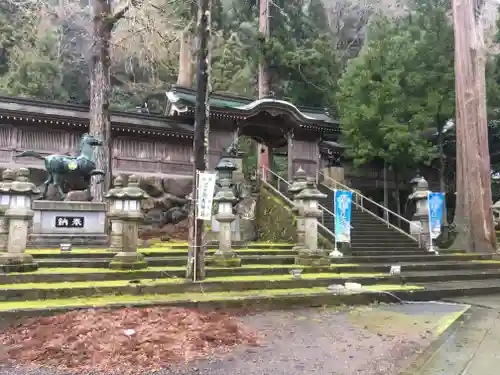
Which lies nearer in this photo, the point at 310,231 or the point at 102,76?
the point at 310,231

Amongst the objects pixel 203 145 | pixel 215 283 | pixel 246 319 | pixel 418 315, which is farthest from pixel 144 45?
pixel 418 315

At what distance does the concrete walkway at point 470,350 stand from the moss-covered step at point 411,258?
4297 mm

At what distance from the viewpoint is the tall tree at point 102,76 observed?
14516mm

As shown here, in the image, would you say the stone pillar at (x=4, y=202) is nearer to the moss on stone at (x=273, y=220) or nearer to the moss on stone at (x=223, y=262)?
the moss on stone at (x=223, y=262)

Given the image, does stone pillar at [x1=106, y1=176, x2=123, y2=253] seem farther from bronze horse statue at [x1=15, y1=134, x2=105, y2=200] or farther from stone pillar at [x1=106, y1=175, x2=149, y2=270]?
bronze horse statue at [x1=15, y1=134, x2=105, y2=200]

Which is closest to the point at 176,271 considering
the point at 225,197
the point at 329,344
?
the point at 225,197

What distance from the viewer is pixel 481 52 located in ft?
49.4

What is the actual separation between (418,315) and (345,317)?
125cm

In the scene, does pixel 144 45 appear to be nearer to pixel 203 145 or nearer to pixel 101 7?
pixel 101 7

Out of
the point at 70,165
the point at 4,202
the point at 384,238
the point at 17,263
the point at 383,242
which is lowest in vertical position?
the point at 17,263

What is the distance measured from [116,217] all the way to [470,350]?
268 inches

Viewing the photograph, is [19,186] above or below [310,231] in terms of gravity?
above

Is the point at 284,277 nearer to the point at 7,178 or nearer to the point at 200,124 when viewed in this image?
the point at 200,124

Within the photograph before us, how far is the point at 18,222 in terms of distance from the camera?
7.73 meters
